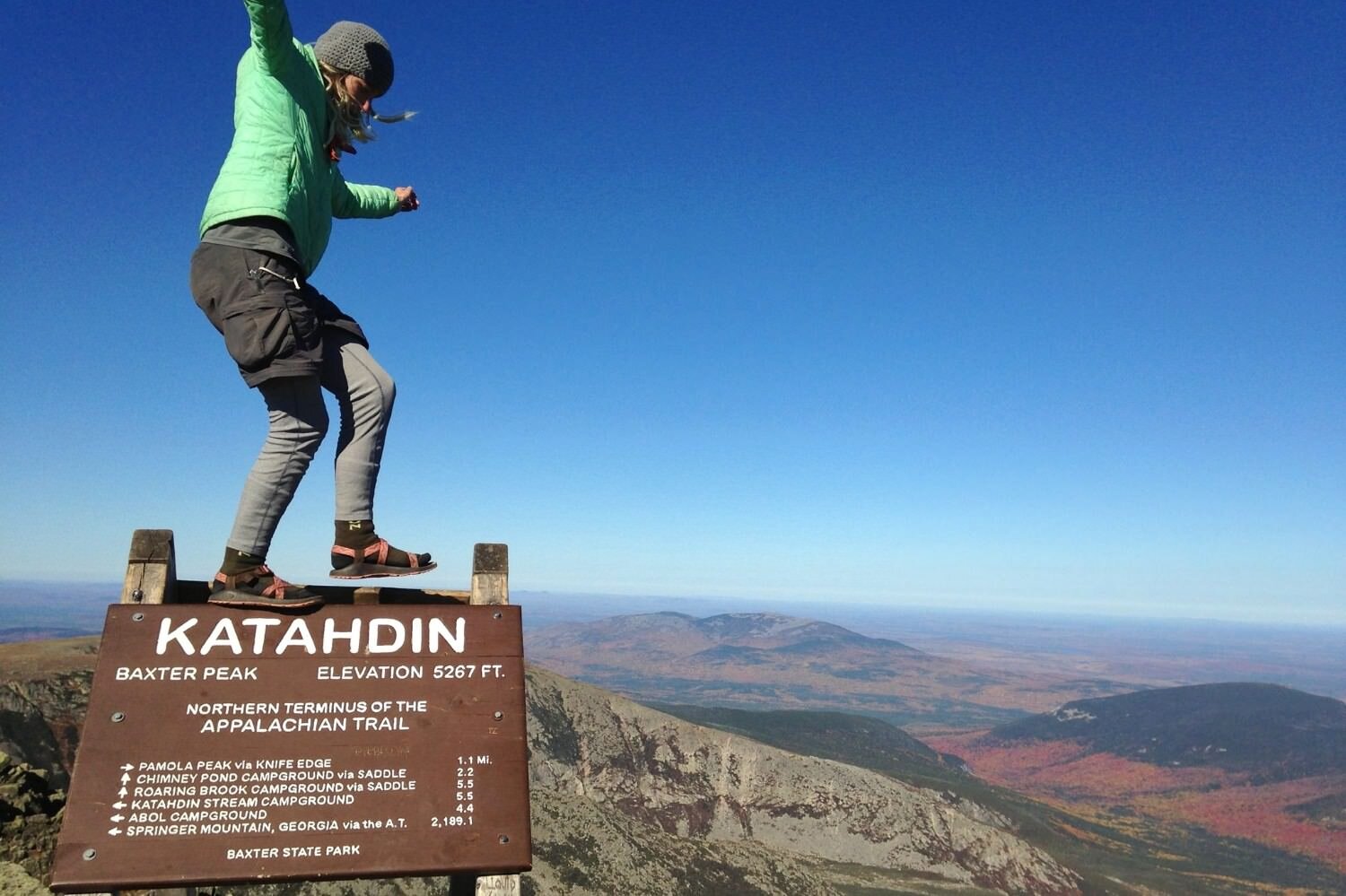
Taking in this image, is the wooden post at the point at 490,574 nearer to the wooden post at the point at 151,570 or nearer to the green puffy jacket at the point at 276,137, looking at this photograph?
the wooden post at the point at 151,570

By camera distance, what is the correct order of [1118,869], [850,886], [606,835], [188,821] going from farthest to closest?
1. [1118,869]
2. [850,886]
3. [606,835]
4. [188,821]

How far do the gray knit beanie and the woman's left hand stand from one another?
3.30 ft

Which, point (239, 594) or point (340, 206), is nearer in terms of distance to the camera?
point (239, 594)

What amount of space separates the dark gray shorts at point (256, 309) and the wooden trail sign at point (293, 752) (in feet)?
4.63

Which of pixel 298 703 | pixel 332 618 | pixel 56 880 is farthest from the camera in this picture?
pixel 332 618

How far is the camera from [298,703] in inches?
163

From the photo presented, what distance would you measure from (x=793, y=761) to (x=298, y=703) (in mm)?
52561

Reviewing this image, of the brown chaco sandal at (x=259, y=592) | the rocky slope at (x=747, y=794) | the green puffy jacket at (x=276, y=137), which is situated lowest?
the rocky slope at (x=747, y=794)

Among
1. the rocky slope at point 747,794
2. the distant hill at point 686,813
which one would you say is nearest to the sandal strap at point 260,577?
the distant hill at point 686,813

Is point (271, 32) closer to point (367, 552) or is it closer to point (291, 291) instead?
point (291, 291)

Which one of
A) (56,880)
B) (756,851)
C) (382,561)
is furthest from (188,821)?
(756,851)

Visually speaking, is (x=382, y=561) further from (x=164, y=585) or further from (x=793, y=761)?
(x=793, y=761)

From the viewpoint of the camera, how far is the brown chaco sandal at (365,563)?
5.13m

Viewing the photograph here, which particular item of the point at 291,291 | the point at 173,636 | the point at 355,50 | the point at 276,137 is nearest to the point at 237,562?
the point at 173,636
